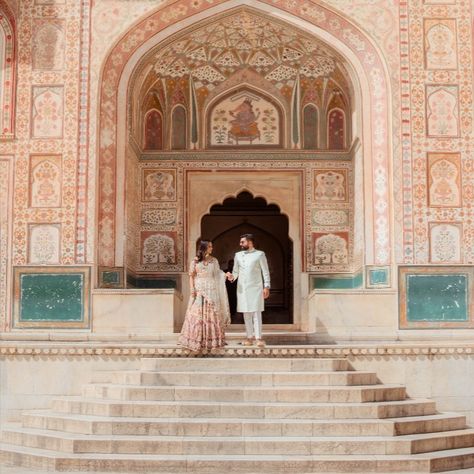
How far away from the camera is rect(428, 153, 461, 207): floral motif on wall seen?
12.1 metres

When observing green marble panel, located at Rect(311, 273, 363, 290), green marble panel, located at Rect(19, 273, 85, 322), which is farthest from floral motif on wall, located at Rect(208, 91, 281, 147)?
green marble panel, located at Rect(19, 273, 85, 322)

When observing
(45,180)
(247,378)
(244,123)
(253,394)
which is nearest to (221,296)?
(247,378)

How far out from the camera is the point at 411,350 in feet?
36.5

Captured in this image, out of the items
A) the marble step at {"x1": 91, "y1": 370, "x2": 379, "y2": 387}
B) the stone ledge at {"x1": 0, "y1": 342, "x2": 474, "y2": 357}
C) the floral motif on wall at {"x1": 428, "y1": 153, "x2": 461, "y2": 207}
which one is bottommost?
the marble step at {"x1": 91, "y1": 370, "x2": 379, "y2": 387}

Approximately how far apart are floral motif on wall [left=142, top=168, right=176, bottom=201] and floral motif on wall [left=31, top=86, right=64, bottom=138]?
204cm

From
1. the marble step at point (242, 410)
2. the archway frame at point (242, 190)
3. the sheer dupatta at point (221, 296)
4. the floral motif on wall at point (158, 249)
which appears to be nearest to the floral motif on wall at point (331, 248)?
the archway frame at point (242, 190)

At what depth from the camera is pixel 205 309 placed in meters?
10.5

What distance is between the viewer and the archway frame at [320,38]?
12250 millimetres

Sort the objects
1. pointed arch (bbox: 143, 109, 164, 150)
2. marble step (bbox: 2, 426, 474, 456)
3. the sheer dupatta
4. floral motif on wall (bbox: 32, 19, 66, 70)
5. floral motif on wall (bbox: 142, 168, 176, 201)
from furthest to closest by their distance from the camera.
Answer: pointed arch (bbox: 143, 109, 164, 150) < floral motif on wall (bbox: 142, 168, 176, 201) < floral motif on wall (bbox: 32, 19, 66, 70) < the sheer dupatta < marble step (bbox: 2, 426, 474, 456)

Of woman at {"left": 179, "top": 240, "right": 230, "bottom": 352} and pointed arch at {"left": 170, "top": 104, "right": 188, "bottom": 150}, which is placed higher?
pointed arch at {"left": 170, "top": 104, "right": 188, "bottom": 150}

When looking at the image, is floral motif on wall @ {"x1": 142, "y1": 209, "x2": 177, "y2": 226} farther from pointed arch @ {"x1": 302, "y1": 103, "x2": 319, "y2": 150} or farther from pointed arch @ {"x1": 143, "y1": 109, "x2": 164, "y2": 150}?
pointed arch @ {"x1": 302, "y1": 103, "x2": 319, "y2": 150}

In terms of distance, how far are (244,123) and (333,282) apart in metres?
2.85

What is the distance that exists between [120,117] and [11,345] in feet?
11.5

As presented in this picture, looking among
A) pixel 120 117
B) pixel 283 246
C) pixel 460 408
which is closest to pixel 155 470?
pixel 460 408
